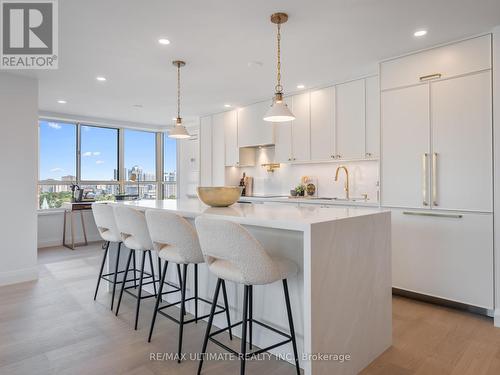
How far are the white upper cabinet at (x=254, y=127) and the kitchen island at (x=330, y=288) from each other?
2978mm

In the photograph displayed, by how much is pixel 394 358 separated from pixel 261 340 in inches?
A: 34.6

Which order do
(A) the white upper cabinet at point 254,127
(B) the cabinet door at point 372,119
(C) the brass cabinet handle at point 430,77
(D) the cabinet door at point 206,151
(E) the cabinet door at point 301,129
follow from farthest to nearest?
(D) the cabinet door at point 206,151
(A) the white upper cabinet at point 254,127
(E) the cabinet door at point 301,129
(B) the cabinet door at point 372,119
(C) the brass cabinet handle at point 430,77

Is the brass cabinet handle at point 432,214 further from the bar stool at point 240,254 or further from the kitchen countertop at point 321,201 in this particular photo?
the bar stool at point 240,254

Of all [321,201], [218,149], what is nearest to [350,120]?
[321,201]

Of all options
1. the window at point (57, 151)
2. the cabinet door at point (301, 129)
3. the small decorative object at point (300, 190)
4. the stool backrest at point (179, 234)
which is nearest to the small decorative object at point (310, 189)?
the small decorative object at point (300, 190)

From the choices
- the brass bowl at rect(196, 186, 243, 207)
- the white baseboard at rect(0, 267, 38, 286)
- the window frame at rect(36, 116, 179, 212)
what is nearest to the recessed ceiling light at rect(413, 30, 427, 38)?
the brass bowl at rect(196, 186, 243, 207)

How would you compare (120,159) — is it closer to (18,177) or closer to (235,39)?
(18,177)

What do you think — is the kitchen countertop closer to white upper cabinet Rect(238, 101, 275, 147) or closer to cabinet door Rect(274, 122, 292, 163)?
cabinet door Rect(274, 122, 292, 163)

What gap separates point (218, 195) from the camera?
2.58 m

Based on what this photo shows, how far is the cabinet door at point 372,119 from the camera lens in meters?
3.83

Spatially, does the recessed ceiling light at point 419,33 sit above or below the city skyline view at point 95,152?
above

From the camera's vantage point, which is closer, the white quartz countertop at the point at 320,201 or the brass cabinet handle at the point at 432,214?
the brass cabinet handle at the point at 432,214

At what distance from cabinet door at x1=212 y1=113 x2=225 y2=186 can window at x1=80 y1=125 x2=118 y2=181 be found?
2.37 m

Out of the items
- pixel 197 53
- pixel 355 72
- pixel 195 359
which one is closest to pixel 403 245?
pixel 355 72
